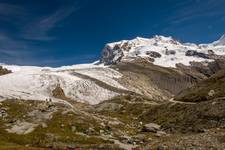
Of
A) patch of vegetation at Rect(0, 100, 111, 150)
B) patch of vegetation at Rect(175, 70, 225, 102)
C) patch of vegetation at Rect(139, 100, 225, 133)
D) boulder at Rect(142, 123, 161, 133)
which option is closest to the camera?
patch of vegetation at Rect(0, 100, 111, 150)

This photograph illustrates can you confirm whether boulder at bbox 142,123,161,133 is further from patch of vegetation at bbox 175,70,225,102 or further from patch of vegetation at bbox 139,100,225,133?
patch of vegetation at bbox 175,70,225,102

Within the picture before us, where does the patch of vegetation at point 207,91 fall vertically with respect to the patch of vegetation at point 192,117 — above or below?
above

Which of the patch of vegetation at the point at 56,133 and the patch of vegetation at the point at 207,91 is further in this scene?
the patch of vegetation at the point at 207,91

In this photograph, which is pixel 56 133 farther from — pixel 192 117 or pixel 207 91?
pixel 207 91

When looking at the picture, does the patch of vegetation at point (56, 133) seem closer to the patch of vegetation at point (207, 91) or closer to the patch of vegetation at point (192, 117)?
the patch of vegetation at point (192, 117)

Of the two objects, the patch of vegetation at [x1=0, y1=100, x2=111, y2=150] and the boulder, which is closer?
the patch of vegetation at [x1=0, y1=100, x2=111, y2=150]

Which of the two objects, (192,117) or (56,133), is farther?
A: (192,117)

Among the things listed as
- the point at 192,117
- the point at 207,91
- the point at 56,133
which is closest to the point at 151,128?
the point at 192,117

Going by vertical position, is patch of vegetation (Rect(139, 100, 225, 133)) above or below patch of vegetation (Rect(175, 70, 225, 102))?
below

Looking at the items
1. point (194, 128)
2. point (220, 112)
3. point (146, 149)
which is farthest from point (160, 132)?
point (146, 149)

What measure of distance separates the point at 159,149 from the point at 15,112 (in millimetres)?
73728

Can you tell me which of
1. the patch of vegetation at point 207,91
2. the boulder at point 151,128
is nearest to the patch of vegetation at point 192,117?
the boulder at point 151,128

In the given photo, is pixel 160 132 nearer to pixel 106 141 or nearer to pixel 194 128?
pixel 194 128

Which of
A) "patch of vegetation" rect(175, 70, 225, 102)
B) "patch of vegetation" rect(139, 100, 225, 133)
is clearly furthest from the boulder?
"patch of vegetation" rect(175, 70, 225, 102)
